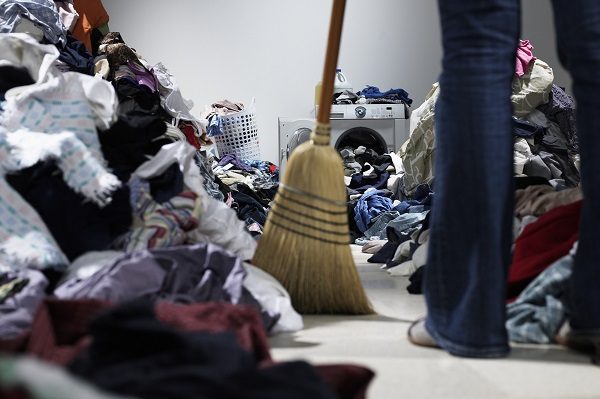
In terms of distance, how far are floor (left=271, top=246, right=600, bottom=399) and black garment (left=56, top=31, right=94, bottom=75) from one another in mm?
1705

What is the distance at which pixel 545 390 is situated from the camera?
43.4 inches

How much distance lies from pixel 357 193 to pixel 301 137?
4.21 ft

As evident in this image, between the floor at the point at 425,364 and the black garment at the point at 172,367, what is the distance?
0.35 metres

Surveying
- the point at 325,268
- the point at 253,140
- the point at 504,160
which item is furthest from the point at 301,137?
the point at 504,160

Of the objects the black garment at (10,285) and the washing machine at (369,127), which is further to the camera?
the washing machine at (369,127)

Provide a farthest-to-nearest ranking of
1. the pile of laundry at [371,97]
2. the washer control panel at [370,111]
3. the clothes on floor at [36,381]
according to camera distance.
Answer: the pile of laundry at [371,97] → the washer control panel at [370,111] → the clothes on floor at [36,381]

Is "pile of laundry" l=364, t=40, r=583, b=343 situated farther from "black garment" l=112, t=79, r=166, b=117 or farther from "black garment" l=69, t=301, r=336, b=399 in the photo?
"black garment" l=112, t=79, r=166, b=117

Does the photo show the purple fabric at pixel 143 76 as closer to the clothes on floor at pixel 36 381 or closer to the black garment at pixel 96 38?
the black garment at pixel 96 38

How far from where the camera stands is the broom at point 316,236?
1.72m

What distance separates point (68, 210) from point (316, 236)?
0.51m

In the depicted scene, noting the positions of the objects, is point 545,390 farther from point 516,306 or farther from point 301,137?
point 301,137

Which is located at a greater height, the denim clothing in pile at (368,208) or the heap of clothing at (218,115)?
the heap of clothing at (218,115)

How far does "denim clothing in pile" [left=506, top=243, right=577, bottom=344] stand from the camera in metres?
1.44

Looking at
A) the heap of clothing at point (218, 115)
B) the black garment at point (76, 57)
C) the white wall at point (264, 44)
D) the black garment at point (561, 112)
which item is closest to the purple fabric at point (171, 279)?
the black garment at point (76, 57)
